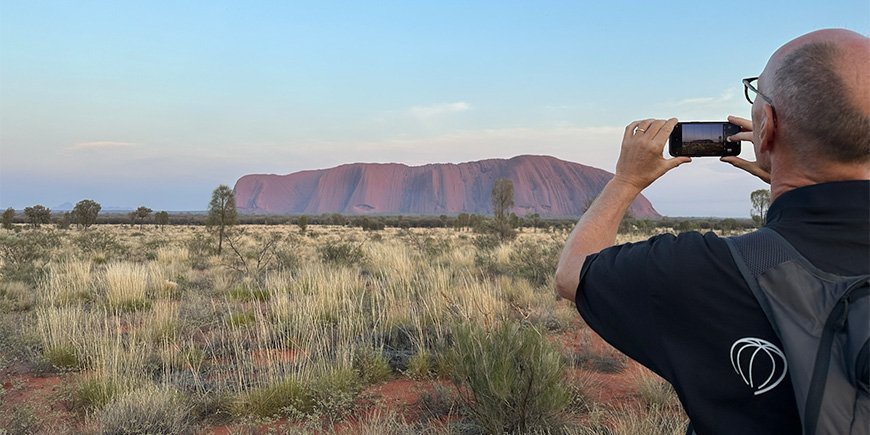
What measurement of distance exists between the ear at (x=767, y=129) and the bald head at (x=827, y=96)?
13mm

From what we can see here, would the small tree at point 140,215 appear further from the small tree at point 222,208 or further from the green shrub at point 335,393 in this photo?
the green shrub at point 335,393

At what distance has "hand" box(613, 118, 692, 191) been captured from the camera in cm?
130

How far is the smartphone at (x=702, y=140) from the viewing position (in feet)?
4.86

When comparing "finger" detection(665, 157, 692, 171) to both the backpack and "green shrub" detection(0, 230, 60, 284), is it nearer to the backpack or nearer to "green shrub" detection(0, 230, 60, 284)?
the backpack

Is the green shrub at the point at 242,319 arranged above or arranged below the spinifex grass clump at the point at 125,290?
below

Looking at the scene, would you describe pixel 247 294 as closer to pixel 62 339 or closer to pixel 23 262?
pixel 62 339

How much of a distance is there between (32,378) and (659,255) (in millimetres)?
6213

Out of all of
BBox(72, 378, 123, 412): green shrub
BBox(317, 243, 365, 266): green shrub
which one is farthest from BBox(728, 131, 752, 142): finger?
BBox(317, 243, 365, 266): green shrub

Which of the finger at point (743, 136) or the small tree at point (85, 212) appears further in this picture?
the small tree at point (85, 212)

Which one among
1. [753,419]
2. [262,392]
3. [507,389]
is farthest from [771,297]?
[262,392]

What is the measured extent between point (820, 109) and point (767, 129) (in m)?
0.12

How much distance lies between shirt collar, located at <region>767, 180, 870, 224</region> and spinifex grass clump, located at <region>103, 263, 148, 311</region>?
29.3 ft

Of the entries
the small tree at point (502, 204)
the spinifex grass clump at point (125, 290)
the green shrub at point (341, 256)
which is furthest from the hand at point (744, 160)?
the small tree at point (502, 204)

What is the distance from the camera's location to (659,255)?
1084mm
